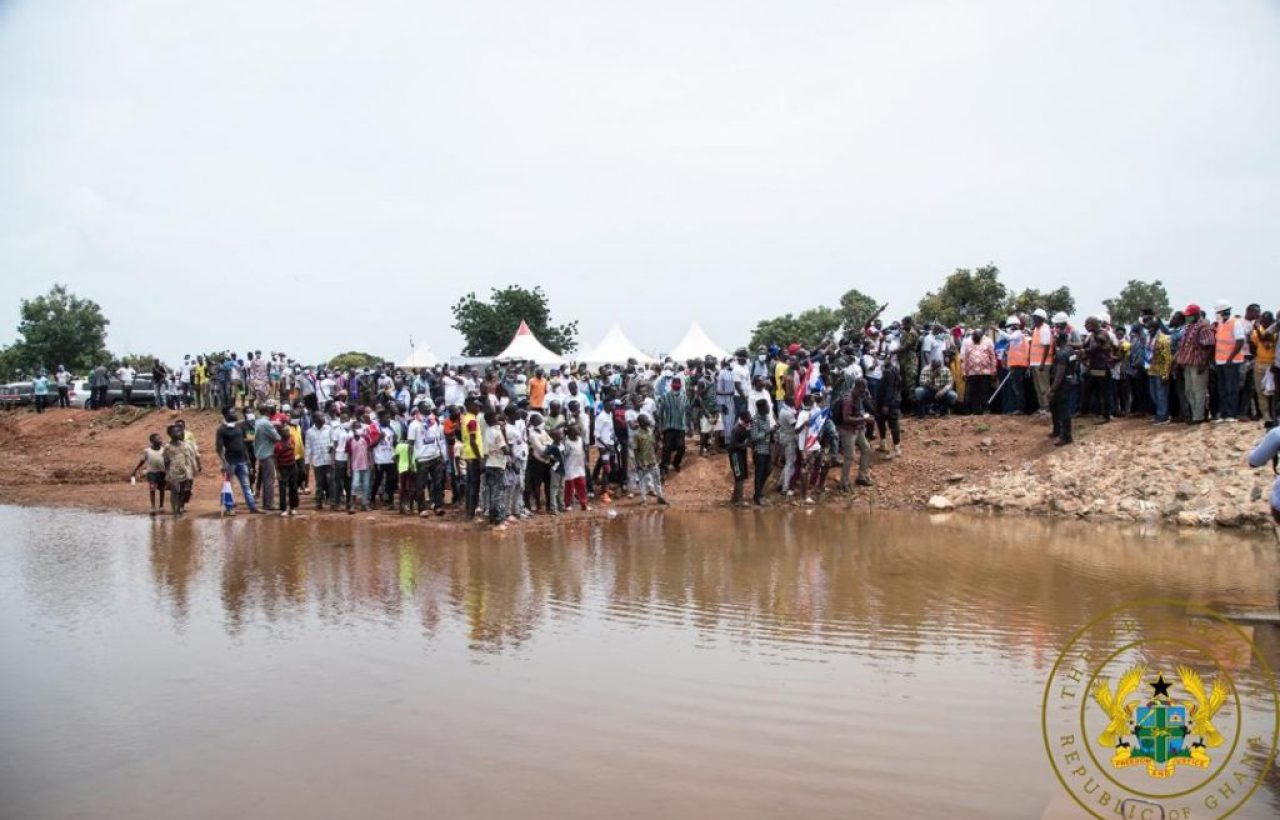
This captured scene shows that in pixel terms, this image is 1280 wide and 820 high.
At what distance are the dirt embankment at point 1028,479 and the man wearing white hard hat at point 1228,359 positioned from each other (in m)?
0.44

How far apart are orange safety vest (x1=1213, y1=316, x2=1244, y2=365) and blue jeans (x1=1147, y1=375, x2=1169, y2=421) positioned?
1209 mm

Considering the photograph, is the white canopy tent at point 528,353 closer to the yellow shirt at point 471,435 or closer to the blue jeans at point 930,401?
the blue jeans at point 930,401

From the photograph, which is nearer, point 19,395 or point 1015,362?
point 1015,362

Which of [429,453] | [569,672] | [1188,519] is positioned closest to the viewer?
[569,672]

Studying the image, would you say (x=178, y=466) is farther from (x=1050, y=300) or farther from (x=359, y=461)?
(x=1050, y=300)

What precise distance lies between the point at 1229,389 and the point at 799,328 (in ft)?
98.1

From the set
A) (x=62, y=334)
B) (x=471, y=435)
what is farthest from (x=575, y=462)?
(x=62, y=334)

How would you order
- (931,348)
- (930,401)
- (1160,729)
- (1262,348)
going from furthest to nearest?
1. (930,401)
2. (931,348)
3. (1262,348)
4. (1160,729)

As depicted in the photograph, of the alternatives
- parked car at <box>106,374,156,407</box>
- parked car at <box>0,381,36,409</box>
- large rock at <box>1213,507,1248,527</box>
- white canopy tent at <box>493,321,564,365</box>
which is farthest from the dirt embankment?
parked car at <box>0,381,36,409</box>

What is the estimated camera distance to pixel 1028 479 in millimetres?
16781

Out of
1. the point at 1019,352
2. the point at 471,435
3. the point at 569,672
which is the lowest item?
the point at 569,672

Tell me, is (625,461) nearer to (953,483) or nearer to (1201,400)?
(953,483)

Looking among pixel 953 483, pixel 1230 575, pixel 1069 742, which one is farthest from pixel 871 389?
pixel 1069 742

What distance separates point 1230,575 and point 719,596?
18.7 ft
